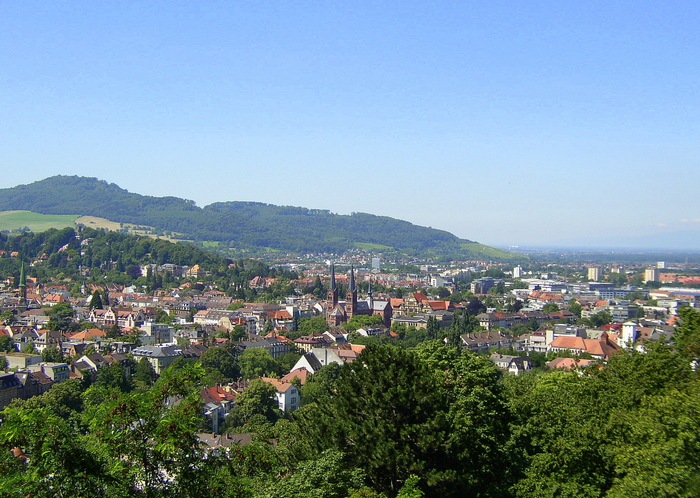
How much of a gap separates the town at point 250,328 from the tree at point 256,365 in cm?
9

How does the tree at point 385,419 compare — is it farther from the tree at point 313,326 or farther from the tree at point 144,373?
the tree at point 313,326

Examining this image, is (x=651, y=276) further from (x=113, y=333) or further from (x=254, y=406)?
(x=254, y=406)

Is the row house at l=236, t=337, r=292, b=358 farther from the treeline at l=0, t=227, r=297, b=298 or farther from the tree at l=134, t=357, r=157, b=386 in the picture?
the treeline at l=0, t=227, r=297, b=298

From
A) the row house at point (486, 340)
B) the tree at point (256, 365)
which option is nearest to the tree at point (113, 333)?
the tree at point (256, 365)

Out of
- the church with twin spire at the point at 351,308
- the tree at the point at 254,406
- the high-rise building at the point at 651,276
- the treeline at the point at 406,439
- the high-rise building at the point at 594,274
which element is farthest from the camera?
the high-rise building at the point at 594,274

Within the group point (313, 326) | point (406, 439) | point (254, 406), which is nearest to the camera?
point (406, 439)

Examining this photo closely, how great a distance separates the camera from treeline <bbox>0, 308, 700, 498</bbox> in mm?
8297

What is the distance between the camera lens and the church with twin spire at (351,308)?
7981 cm

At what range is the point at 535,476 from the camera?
14.1 m

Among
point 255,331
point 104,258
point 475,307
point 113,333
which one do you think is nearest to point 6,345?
point 113,333

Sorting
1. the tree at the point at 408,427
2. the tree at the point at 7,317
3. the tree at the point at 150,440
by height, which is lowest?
the tree at the point at 7,317

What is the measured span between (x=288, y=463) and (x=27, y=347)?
43256mm

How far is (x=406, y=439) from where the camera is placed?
14.4 meters

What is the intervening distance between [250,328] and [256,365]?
27029mm
